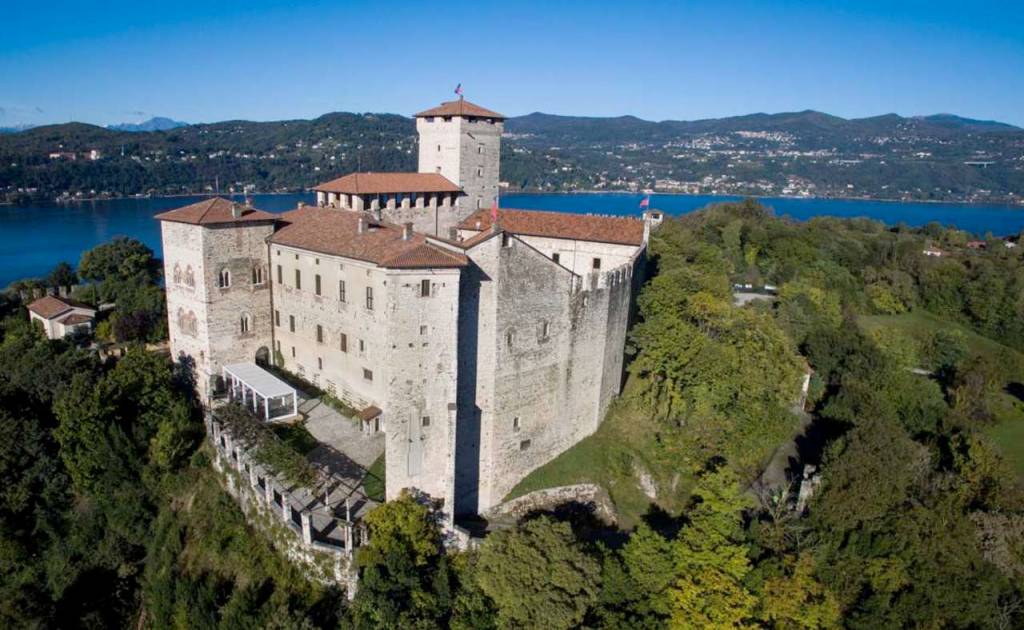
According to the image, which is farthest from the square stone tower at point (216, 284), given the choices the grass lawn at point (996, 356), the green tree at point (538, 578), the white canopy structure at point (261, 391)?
the grass lawn at point (996, 356)

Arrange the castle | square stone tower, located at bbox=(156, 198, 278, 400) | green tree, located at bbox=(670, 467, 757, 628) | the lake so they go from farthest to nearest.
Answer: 1. the lake
2. square stone tower, located at bbox=(156, 198, 278, 400)
3. the castle
4. green tree, located at bbox=(670, 467, 757, 628)

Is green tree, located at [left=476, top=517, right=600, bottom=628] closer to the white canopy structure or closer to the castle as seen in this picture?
the castle

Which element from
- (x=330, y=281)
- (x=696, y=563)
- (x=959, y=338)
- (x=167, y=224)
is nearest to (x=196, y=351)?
(x=167, y=224)

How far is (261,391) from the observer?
2533cm

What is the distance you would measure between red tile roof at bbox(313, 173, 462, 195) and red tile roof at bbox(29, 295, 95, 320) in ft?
63.0

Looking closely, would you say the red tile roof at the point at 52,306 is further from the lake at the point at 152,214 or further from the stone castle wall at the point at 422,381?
the stone castle wall at the point at 422,381

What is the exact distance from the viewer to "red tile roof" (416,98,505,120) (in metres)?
35.1

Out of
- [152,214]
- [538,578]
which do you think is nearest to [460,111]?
[538,578]

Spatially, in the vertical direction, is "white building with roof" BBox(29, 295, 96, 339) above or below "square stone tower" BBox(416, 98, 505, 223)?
below

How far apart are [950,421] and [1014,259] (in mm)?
47053

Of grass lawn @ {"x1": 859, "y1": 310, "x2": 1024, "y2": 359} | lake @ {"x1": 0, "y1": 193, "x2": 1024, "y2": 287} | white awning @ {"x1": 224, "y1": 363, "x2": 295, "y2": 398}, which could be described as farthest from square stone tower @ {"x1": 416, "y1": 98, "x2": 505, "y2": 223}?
grass lawn @ {"x1": 859, "y1": 310, "x2": 1024, "y2": 359}

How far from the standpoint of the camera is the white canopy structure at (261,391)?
25359 millimetres

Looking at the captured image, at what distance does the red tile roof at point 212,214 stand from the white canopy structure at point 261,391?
6451 mm

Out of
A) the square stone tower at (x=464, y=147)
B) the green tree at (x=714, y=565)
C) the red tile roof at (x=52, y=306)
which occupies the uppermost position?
the square stone tower at (x=464, y=147)
